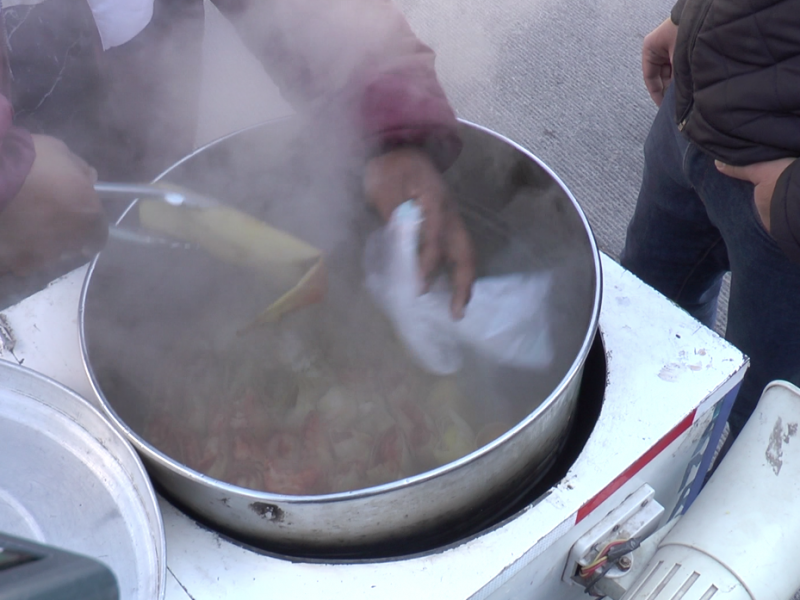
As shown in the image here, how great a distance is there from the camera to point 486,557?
0.49 m

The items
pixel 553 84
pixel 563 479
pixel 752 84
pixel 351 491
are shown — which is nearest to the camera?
pixel 351 491

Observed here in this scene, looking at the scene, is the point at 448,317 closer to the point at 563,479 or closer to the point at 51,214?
the point at 563,479

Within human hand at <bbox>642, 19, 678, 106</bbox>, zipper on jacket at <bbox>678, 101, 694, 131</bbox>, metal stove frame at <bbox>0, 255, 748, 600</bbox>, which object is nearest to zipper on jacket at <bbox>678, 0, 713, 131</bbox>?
zipper on jacket at <bbox>678, 101, 694, 131</bbox>

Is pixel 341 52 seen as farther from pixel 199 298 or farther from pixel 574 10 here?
pixel 574 10

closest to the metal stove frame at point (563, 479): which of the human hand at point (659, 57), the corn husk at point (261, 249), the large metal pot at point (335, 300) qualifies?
the large metal pot at point (335, 300)

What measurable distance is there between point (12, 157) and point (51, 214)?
0.08 m

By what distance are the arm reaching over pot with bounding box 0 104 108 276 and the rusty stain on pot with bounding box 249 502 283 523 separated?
1.01 ft

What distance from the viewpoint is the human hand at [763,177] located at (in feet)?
2.23

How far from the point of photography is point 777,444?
1.73 ft

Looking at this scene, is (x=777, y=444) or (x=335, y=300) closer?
(x=777, y=444)

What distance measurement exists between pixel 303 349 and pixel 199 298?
0.50ft

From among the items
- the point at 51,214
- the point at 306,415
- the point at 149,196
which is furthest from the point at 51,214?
the point at 306,415

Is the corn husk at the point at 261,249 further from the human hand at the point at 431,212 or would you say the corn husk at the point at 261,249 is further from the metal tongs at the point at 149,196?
the human hand at the point at 431,212

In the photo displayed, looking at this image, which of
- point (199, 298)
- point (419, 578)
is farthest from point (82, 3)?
point (419, 578)
